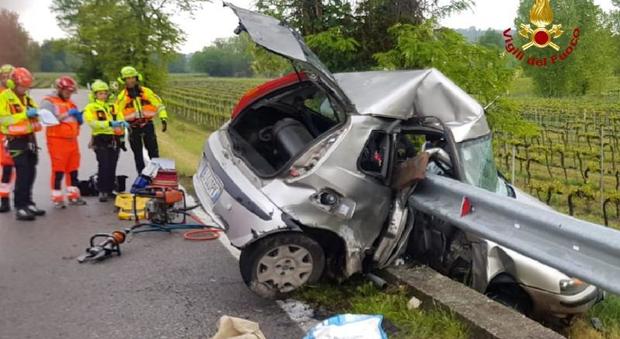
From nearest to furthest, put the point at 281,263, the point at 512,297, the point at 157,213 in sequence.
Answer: the point at 281,263
the point at 512,297
the point at 157,213

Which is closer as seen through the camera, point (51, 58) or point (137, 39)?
point (51, 58)

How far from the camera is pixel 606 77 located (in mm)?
50938

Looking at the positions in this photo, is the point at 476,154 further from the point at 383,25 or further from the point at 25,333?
the point at 383,25

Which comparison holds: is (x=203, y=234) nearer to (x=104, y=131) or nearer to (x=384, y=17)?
(x=104, y=131)

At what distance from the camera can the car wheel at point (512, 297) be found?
4.16 meters

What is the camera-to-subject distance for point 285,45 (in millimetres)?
4242

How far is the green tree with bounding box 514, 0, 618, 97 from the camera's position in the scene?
141ft

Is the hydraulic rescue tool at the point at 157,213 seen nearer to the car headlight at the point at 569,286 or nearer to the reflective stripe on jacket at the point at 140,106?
the reflective stripe on jacket at the point at 140,106

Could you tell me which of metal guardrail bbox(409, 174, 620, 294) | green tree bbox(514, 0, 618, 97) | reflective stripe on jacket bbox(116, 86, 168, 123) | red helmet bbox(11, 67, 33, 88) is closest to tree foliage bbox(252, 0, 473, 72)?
reflective stripe on jacket bbox(116, 86, 168, 123)

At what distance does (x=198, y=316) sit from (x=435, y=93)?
89.4 inches

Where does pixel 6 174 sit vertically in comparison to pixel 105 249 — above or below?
above

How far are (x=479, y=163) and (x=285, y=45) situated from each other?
168 cm

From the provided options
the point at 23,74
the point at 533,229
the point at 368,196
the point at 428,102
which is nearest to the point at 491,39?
the point at 428,102

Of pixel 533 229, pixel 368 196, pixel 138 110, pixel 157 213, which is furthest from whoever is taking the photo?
pixel 138 110
